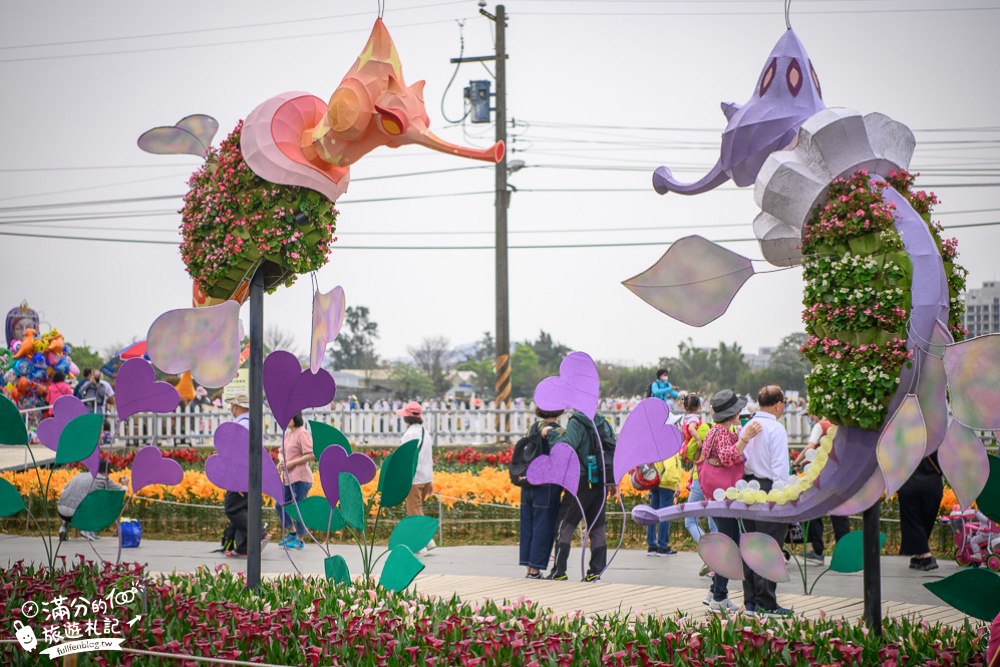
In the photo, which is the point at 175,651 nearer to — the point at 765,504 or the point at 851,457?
the point at 765,504

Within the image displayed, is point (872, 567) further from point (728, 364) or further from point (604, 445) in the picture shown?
point (728, 364)

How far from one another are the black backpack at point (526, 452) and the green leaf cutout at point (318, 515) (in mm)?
2292

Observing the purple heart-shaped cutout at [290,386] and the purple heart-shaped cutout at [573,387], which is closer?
the purple heart-shaped cutout at [290,386]

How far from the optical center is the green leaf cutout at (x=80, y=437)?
725cm

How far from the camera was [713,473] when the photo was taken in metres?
7.70

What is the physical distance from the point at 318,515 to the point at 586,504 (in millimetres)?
2497

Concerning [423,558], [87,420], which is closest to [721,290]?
[87,420]

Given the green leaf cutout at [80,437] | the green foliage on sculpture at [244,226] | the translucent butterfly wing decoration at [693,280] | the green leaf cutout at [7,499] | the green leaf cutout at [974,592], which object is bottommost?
the green leaf cutout at [974,592]

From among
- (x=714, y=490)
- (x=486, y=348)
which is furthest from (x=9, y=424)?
(x=486, y=348)

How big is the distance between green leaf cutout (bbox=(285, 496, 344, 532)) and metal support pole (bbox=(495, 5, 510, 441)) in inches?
508

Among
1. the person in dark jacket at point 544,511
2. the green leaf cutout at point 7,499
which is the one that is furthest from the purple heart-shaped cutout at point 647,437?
the green leaf cutout at point 7,499

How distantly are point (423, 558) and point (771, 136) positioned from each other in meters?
6.26

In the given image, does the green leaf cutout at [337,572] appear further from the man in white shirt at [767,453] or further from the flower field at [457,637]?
the man in white shirt at [767,453]

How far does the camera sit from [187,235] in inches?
285
